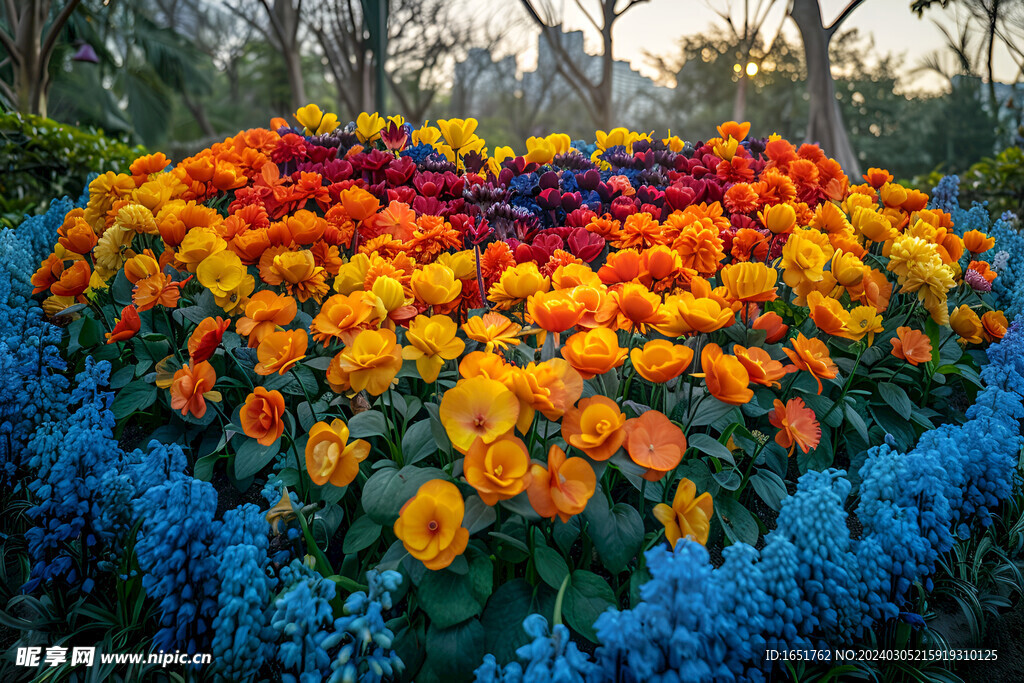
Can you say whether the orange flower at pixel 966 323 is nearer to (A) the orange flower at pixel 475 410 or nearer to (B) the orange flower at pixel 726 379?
(B) the orange flower at pixel 726 379

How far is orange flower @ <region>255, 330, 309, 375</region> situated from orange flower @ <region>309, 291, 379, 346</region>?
6cm

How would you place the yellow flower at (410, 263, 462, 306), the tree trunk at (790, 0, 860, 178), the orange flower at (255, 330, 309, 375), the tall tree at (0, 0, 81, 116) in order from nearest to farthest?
the orange flower at (255, 330, 309, 375) < the yellow flower at (410, 263, 462, 306) < the tall tree at (0, 0, 81, 116) < the tree trunk at (790, 0, 860, 178)

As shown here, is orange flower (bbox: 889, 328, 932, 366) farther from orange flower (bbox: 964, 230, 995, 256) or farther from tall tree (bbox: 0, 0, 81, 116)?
tall tree (bbox: 0, 0, 81, 116)

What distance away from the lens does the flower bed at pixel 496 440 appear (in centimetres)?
104

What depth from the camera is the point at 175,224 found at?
5.73 ft

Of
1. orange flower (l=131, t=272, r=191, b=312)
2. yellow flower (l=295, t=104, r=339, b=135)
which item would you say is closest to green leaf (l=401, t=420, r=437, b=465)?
orange flower (l=131, t=272, r=191, b=312)

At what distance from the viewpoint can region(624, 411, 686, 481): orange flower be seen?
1098mm

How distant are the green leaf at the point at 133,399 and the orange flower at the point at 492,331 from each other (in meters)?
1.11

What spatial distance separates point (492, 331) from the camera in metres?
1.31

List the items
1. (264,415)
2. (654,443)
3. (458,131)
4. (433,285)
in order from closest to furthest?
1. (654,443)
2. (264,415)
3. (433,285)
4. (458,131)

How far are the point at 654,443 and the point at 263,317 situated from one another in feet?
3.20

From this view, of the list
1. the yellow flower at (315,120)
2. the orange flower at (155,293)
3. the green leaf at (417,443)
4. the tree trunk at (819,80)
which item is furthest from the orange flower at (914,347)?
the tree trunk at (819,80)

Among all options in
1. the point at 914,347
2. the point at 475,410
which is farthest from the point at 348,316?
the point at 914,347

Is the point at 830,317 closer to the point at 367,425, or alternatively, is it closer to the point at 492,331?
the point at 492,331
